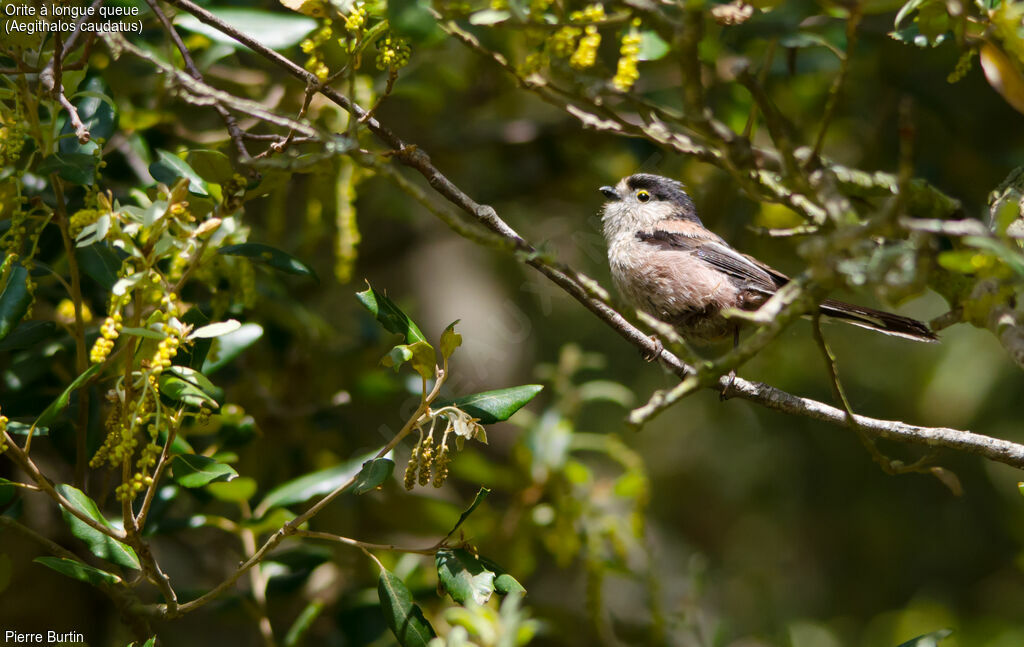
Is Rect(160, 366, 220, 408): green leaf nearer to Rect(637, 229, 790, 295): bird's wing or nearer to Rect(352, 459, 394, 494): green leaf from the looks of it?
Rect(352, 459, 394, 494): green leaf

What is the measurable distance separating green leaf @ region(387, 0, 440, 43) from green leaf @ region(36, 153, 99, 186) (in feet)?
2.54

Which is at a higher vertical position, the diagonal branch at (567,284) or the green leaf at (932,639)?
the diagonal branch at (567,284)

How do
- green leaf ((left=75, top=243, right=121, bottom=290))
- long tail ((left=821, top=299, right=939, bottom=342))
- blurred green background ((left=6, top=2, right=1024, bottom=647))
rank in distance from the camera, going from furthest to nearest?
blurred green background ((left=6, top=2, right=1024, bottom=647))
long tail ((left=821, top=299, right=939, bottom=342))
green leaf ((left=75, top=243, right=121, bottom=290))

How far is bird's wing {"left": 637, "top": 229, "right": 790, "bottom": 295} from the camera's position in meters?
3.67

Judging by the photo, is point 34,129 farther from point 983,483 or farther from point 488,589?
point 983,483

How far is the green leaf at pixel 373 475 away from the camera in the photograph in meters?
2.00

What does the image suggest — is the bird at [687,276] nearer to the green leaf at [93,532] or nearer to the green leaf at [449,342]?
the green leaf at [449,342]

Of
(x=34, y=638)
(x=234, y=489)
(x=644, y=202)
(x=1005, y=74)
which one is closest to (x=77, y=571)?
(x=234, y=489)

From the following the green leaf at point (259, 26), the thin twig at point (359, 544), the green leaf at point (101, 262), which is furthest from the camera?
the green leaf at point (259, 26)

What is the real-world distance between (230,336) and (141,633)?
0.84 metres

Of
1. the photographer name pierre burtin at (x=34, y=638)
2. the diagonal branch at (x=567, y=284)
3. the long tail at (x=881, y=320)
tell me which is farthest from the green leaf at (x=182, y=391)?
the long tail at (x=881, y=320)

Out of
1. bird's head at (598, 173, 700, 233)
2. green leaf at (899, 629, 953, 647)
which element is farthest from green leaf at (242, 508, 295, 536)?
bird's head at (598, 173, 700, 233)

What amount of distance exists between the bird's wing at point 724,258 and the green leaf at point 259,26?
6.23 ft

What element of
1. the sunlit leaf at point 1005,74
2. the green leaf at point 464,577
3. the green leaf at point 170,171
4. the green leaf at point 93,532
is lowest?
the green leaf at point 464,577
